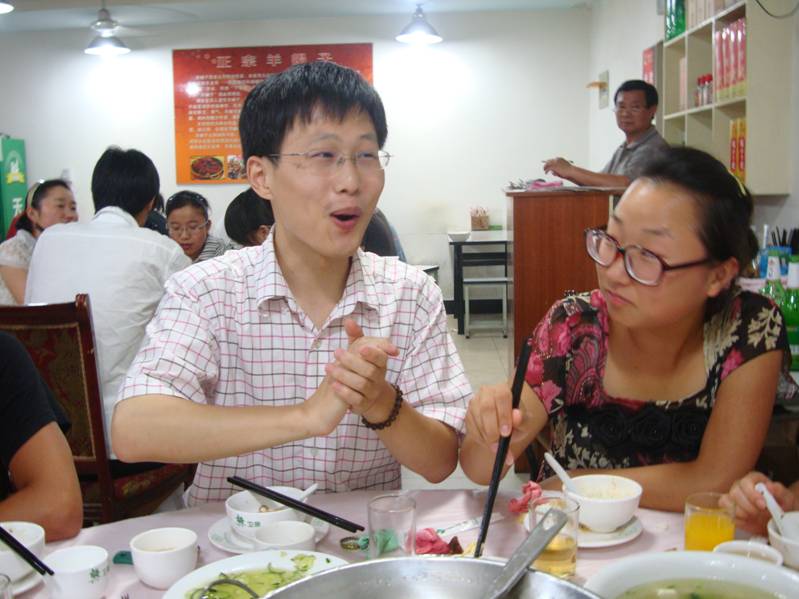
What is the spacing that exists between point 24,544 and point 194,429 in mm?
307

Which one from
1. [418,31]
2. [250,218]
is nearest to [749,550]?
[250,218]

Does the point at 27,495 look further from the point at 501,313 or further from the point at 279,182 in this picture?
the point at 501,313

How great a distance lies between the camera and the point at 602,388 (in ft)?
5.44

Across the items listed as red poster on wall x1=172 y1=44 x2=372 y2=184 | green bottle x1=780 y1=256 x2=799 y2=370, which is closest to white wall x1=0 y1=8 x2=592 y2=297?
red poster on wall x1=172 y1=44 x2=372 y2=184

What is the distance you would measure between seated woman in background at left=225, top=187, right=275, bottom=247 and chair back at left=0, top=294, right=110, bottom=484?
1.16 meters

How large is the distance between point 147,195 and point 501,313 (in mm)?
5372

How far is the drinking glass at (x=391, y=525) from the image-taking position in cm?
110

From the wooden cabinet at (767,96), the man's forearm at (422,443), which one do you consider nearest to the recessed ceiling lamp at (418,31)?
the wooden cabinet at (767,96)

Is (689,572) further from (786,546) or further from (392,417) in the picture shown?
(392,417)

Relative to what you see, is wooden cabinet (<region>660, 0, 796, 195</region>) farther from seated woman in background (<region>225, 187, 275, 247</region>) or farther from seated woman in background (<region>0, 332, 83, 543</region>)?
seated woman in background (<region>0, 332, 83, 543</region>)

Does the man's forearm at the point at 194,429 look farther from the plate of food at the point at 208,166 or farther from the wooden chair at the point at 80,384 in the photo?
the plate of food at the point at 208,166

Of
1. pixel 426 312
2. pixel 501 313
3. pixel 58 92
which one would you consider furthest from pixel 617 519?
pixel 58 92

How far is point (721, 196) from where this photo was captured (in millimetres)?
1516

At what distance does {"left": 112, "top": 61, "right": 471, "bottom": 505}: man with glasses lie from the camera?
4.39 feet
